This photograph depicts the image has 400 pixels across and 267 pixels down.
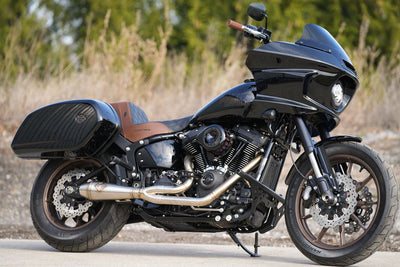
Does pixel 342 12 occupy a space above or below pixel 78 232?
above

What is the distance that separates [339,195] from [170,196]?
119 centimetres

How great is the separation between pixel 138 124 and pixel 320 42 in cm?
151

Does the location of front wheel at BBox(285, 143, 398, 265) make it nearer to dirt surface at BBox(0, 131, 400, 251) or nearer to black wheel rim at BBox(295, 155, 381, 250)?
black wheel rim at BBox(295, 155, 381, 250)

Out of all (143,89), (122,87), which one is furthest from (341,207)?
(143,89)

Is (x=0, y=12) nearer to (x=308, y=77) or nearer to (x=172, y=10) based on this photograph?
(x=172, y=10)

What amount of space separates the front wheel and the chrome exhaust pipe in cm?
41

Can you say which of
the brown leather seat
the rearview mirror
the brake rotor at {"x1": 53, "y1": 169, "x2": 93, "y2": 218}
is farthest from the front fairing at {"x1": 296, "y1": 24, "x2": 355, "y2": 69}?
the brake rotor at {"x1": 53, "y1": 169, "x2": 93, "y2": 218}

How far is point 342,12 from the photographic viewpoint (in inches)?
782

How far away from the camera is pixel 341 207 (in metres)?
4.86

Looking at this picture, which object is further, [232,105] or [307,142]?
[232,105]

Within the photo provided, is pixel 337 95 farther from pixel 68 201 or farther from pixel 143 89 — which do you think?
pixel 143 89

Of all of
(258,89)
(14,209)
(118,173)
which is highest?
(258,89)

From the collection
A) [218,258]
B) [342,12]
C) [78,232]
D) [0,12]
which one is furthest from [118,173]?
[342,12]

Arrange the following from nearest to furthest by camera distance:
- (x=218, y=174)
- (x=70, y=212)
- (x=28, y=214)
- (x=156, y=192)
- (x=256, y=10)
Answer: (x=256, y=10) < (x=218, y=174) < (x=156, y=192) < (x=70, y=212) < (x=28, y=214)
